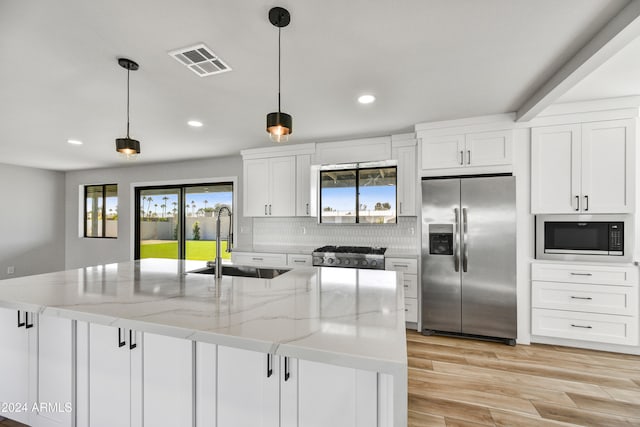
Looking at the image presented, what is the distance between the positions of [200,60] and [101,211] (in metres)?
6.03

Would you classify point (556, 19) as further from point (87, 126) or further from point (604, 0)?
point (87, 126)

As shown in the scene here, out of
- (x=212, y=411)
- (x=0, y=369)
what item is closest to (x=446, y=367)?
(x=212, y=411)

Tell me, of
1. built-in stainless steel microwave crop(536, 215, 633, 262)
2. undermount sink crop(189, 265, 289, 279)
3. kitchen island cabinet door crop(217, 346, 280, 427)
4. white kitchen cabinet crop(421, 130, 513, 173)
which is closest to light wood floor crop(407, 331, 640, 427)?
built-in stainless steel microwave crop(536, 215, 633, 262)

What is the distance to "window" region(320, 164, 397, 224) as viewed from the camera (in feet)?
13.2

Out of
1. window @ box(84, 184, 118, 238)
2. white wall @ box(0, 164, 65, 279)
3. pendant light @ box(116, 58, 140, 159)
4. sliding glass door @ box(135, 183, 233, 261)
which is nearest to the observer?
pendant light @ box(116, 58, 140, 159)

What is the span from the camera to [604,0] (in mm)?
1499

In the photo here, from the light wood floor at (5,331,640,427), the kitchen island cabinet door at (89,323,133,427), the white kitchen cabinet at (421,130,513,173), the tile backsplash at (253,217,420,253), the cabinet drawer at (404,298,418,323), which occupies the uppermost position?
the white kitchen cabinet at (421,130,513,173)

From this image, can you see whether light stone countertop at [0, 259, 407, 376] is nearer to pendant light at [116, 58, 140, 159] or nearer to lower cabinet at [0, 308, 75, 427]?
lower cabinet at [0, 308, 75, 427]

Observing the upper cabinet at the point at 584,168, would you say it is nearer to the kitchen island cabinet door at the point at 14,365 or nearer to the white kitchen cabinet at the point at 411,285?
the white kitchen cabinet at the point at 411,285

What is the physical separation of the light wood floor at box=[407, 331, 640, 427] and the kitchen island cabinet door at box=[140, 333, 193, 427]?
56.9 inches

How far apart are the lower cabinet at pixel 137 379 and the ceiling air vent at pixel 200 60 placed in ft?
5.74

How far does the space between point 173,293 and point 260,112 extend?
2.16 m

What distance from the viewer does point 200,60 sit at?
2.06 metres

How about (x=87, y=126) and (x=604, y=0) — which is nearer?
(x=604, y=0)
